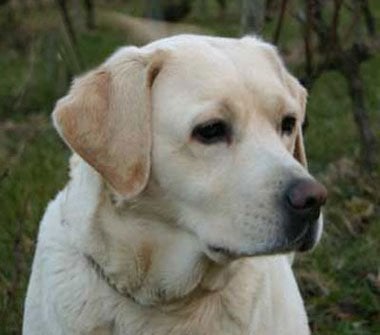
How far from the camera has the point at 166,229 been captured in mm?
4289

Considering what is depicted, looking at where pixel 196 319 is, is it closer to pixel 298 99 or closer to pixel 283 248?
pixel 283 248

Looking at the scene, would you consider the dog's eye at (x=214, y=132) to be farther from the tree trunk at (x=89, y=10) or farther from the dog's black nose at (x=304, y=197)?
the tree trunk at (x=89, y=10)

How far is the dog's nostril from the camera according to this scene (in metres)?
3.93

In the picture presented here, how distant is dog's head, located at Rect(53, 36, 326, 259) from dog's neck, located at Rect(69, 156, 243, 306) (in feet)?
0.25

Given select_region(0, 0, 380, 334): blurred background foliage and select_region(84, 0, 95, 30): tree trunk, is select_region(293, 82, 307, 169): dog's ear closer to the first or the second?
select_region(0, 0, 380, 334): blurred background foliage

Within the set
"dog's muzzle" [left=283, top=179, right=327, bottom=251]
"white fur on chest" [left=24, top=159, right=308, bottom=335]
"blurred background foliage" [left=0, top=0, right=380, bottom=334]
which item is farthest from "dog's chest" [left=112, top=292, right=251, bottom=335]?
"blurred background foliage" [left=0, top=0, right=380, bottom=334]

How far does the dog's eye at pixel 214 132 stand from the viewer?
4105 millimetres

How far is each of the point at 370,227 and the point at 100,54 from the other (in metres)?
6.63

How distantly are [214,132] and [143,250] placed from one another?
0.46 m

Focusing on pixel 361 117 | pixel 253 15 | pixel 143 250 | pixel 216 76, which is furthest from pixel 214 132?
pixel 361 117

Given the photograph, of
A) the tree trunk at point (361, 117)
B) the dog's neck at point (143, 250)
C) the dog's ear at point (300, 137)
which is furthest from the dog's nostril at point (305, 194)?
the tree trunk at point (361, 117)

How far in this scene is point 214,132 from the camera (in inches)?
162

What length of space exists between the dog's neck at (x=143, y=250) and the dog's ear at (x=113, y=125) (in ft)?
0.38

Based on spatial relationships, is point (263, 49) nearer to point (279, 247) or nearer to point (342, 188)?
point (279, 247)
